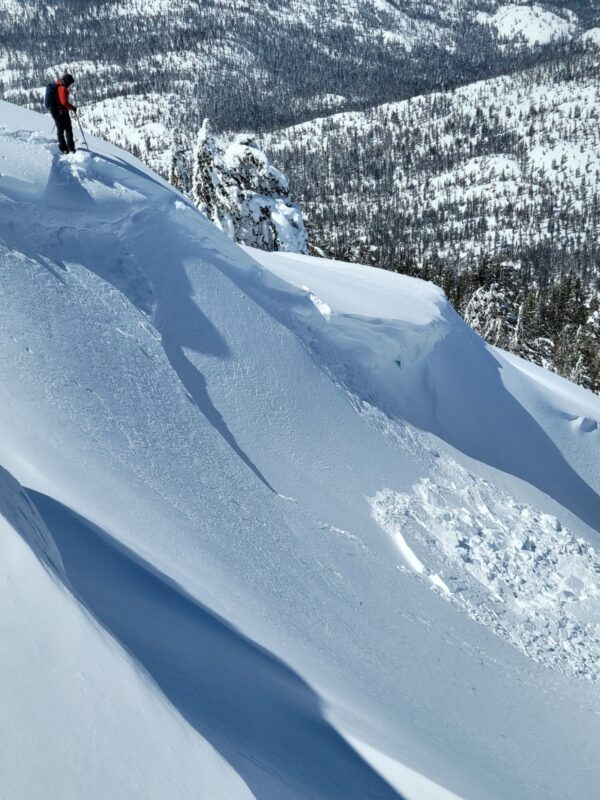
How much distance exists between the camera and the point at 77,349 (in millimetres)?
8961

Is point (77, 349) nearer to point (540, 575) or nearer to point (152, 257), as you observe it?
point (152, 257)

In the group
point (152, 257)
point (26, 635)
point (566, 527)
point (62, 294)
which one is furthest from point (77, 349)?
point (566, 527)

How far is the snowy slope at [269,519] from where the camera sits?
4.83 meters

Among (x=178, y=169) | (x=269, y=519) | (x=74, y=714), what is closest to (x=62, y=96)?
(x=269, y=519)

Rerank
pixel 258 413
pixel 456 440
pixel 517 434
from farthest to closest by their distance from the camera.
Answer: pixel 517 434
pixel 456 440
pixel 258 413

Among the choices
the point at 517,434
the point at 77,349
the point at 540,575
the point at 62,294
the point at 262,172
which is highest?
the point at 262,172

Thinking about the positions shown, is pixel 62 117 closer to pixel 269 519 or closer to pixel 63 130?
pixel 63 130

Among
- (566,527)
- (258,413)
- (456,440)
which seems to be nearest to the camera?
(258,413)

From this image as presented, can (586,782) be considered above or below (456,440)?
below

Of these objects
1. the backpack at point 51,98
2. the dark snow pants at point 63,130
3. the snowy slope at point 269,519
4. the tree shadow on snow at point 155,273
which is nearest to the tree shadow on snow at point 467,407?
the snowy slope at point 269,519

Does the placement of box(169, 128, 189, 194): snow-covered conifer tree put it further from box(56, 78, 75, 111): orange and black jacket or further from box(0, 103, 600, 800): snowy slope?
box(56, 78, 75, 111): orange and black jacket

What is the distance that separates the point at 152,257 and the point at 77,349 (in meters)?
2.70

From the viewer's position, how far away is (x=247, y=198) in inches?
1128

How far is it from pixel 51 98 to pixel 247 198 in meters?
17.8
